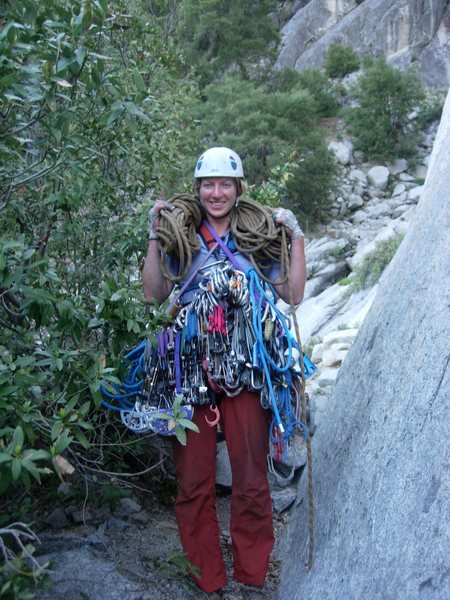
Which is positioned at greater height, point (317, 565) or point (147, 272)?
point (147, 272)

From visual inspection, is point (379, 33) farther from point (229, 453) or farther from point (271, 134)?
point (229, 453)

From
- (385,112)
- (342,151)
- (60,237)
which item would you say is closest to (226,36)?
(385,112)

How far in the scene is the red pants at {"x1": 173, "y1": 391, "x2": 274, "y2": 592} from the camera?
338 cm

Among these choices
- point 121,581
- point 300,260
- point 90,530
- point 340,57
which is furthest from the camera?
point 340,57

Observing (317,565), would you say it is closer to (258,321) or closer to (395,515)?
(395,515)

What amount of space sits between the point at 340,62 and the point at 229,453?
33.8 m

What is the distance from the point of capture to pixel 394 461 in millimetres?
2598

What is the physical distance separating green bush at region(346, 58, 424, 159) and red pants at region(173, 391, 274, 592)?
83.7 feet

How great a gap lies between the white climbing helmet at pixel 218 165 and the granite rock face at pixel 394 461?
1057 mm

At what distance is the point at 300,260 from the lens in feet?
11.6

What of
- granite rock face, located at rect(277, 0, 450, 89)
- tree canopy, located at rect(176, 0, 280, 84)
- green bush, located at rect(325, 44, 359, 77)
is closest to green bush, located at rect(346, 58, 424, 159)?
granite rock face, located at rect(277, 0, 450, 89)

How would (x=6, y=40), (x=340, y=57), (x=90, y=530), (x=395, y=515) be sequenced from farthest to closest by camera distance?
(x=340, y=57) < (x=90, y=530) < (x=6, y=40) < (x=395, y=515)

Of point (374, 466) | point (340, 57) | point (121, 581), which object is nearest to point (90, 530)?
point (121, 581)

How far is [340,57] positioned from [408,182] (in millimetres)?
11189
